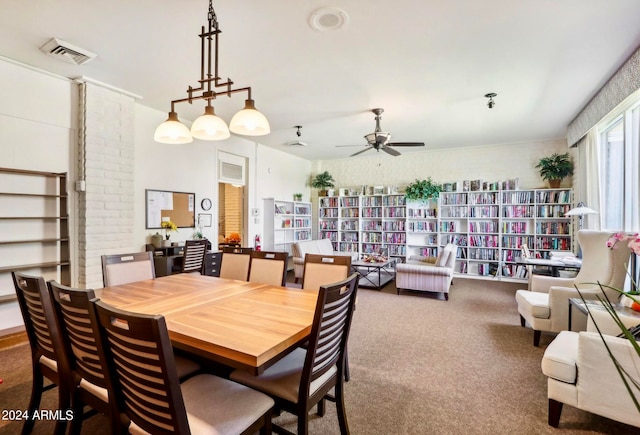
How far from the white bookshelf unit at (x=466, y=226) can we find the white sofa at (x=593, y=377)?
15.7 feet

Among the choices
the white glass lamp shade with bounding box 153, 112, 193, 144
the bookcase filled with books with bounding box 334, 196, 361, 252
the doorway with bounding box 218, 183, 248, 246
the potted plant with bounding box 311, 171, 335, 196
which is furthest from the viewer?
the potted plant with bounding box 311, 171, 335, 196

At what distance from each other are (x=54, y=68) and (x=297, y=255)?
4185 millimetres

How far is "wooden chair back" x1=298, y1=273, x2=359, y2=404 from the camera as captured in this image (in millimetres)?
1404

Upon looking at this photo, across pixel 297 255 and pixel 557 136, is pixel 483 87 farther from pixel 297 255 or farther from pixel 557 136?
pixel 297 255

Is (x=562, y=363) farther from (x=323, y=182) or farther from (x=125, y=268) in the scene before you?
(x=323, y=182)

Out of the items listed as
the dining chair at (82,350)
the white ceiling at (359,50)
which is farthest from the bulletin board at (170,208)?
the dining chair at (82,350)

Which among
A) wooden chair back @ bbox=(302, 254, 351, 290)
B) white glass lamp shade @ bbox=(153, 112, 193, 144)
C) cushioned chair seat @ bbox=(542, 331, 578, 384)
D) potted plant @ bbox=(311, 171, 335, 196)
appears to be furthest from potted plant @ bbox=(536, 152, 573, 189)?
white glass lamp shade @ bbox=(153, 112, 193, 144)

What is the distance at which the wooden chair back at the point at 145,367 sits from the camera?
1.06m

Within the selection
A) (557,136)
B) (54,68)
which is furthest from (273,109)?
(557,136)

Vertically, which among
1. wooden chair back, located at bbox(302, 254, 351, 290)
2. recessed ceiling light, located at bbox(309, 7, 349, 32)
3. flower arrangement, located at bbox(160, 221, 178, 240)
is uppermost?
recessed ceiling light, located at bbox(309, 7, 349, 32)

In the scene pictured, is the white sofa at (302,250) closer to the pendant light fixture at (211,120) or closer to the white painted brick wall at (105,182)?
the white painted brick wall at (105,182)

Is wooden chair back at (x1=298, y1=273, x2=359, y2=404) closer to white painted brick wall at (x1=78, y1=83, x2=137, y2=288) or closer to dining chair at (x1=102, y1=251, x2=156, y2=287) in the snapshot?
dining chair at (x1=102, y1=251, x2=156, y2=287)

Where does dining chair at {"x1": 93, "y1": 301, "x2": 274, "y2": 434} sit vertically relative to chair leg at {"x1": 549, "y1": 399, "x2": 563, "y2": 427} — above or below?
above

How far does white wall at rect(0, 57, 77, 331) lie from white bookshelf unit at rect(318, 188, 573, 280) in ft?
18.4
